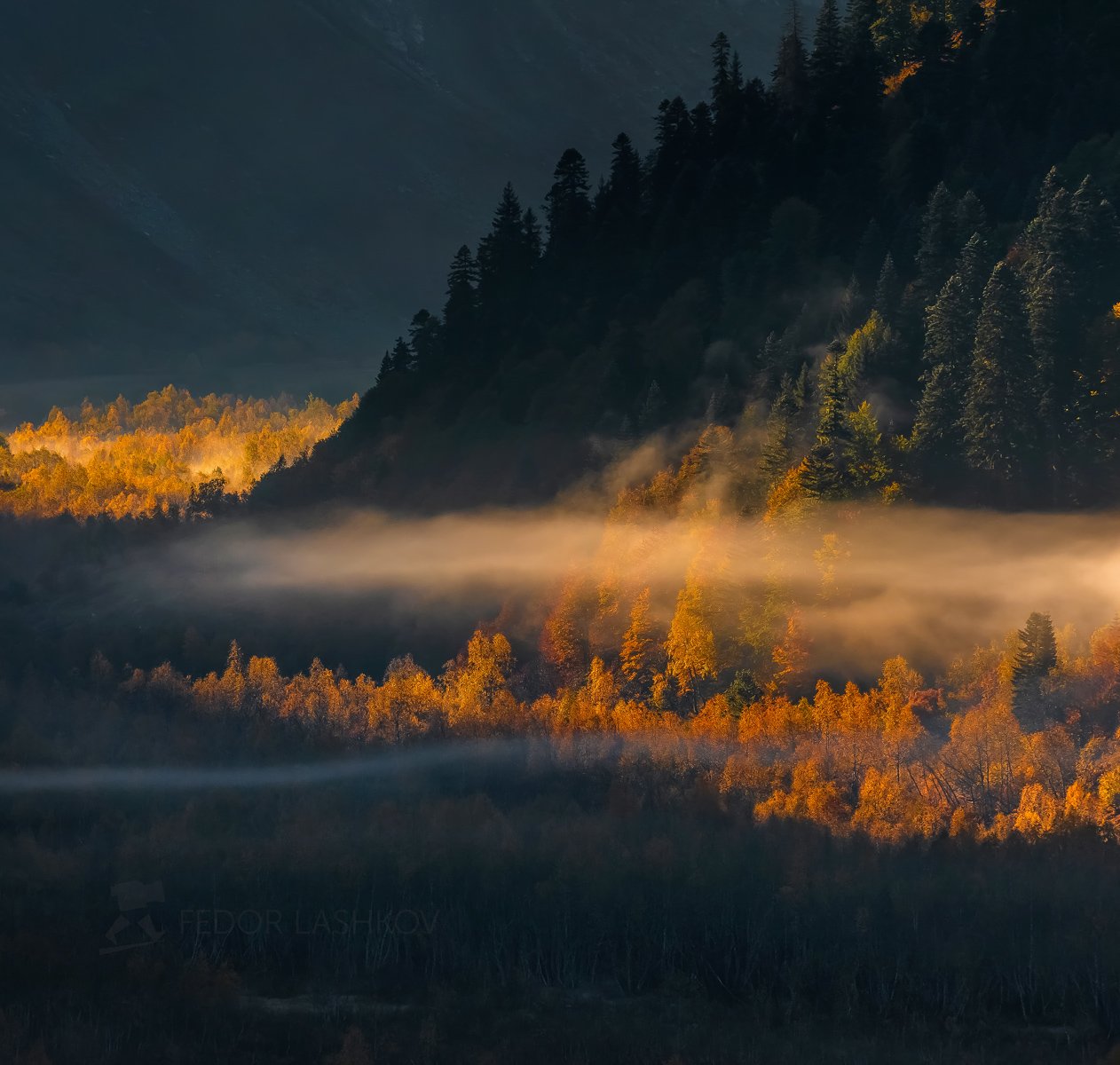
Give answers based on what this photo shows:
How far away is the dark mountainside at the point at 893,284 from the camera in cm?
14200

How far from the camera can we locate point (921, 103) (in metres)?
181

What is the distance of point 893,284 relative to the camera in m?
154

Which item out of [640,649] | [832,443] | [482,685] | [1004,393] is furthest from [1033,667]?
[482,685]

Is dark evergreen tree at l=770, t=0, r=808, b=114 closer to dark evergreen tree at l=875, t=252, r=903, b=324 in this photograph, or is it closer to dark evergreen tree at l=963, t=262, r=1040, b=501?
dark evergreen tree at l=875, t=252, r=903, b=324

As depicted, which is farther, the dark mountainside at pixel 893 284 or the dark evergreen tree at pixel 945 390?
the dark evergreen tree at pixel 945 390

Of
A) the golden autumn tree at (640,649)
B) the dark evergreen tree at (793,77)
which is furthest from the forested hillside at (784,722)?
the dark evergreen tree at (793,77)

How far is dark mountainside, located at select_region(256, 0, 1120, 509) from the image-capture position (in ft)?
466

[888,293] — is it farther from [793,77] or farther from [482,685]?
[482,685]

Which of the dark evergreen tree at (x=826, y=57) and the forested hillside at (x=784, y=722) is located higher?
the dark evergreen tree at (x=826, y=57)

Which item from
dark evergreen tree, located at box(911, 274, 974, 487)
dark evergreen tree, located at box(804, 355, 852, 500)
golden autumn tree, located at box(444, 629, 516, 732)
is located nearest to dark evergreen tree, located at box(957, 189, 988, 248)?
dark evergreen tree, located at box(911, 274, 974, 487)

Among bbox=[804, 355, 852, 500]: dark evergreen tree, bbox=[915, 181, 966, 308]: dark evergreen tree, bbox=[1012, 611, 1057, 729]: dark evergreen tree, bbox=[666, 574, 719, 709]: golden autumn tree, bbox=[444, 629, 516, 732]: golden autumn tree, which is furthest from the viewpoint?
bbox=[444, 629, 516, 732]: golden autumn tree

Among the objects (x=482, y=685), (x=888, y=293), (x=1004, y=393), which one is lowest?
(x=482, y=685)

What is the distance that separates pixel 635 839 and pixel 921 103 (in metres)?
75.5

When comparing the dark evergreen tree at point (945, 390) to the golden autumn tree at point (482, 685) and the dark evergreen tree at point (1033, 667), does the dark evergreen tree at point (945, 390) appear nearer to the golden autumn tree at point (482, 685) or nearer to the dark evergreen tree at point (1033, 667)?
the dark evergreen tree at point (1033, 667)
